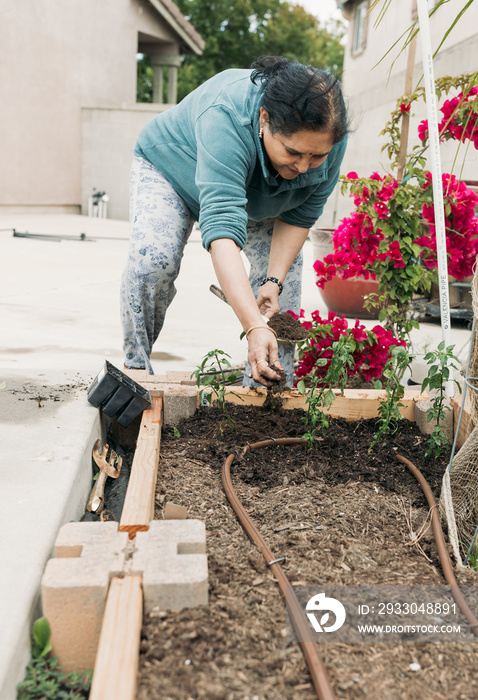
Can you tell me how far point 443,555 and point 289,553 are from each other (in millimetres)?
319

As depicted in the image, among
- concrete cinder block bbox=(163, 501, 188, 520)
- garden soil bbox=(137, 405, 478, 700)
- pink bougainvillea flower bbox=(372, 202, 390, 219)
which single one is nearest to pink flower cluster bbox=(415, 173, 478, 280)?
pink bougainvillea flower bbox=(372, 202, 390, 219)

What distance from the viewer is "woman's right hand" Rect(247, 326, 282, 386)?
1729mm

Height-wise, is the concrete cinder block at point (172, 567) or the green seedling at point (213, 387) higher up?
the green seedling at point (213, 387)

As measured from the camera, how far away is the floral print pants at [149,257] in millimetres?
2232

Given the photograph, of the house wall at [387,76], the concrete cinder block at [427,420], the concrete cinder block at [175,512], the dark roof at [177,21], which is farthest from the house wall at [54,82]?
the concrete cinder block at [175,512]

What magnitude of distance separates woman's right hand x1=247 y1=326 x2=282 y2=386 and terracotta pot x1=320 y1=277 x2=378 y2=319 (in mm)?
2478

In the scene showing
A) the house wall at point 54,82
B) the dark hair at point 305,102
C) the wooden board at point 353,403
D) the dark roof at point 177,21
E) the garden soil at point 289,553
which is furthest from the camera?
the dark roof at point 177,21

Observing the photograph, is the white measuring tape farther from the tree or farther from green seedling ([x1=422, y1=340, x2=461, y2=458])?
the tree

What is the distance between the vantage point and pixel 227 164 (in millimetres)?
1917

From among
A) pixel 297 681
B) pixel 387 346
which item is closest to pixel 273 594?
pixel 297 681

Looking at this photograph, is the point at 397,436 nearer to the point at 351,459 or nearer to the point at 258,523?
the point at 351,459

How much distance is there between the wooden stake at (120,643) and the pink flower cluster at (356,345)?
1425 millimetres

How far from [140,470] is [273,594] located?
48 cm

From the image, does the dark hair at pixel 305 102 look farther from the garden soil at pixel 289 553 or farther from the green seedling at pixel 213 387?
the garden soil at pixel 289 553
